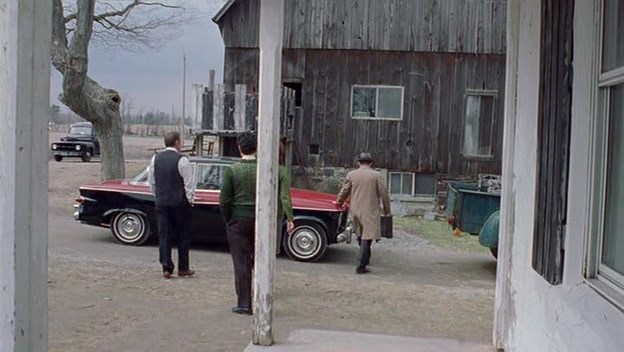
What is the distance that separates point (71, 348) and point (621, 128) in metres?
4.87

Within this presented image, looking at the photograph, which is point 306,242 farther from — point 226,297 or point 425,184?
point 425,184

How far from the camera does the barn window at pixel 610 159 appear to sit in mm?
3494

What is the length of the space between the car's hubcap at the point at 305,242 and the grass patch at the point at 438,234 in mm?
3836

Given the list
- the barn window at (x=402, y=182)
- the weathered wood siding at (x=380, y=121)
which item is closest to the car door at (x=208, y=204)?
the weathered wood siding at (x=380, y=121)

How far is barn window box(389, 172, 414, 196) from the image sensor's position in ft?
65.7

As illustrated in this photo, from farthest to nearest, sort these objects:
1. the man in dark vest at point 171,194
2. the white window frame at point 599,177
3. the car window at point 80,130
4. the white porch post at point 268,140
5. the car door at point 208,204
Answer: the car window at point 80,130, the car door at point 208,204, the man in dark vest at point 171,194, the white porch post at point 268,140, the white window frame at point 599,177

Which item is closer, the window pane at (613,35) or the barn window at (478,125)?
the window pane at (613,35)

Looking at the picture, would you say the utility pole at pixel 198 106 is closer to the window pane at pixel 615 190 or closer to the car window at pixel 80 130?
the window pane at pixel 615 190

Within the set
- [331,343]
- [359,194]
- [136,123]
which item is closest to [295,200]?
[359,194]

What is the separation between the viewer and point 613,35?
3617 mm

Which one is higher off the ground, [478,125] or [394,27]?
[394,27]

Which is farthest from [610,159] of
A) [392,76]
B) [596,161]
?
[392,76]

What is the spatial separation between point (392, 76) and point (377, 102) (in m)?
0.81

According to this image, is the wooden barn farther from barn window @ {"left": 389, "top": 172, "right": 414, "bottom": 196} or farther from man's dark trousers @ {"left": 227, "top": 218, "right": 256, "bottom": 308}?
man's dark trousers @ {"left": 227, "top": 218, "right": 256, "bottom": 308}
